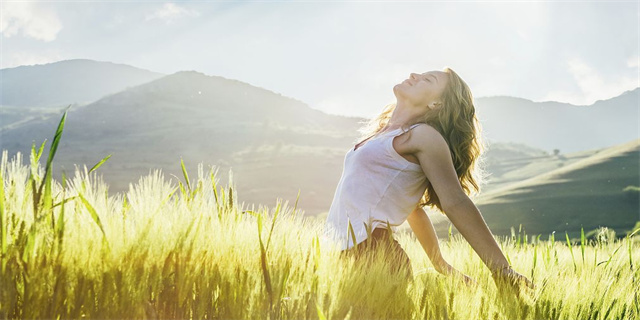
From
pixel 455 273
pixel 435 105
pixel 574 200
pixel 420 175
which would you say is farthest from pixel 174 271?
pixel 574 200

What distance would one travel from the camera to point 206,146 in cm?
16125

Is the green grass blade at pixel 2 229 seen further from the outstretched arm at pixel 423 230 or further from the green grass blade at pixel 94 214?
the outstretched arm at pixel 423 230

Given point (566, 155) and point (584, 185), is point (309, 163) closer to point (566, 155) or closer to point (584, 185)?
point (566, 155)

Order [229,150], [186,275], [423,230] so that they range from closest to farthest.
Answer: [186,275] < [423,230] < [229,150]

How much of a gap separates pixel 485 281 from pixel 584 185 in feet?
181

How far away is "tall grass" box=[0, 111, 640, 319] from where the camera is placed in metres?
1.22

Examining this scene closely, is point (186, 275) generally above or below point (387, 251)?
above

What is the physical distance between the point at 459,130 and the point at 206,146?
6393 inches

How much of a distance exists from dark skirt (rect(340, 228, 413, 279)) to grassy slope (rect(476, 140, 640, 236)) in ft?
123

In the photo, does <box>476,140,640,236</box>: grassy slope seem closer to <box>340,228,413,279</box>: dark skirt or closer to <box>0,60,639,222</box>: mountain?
<box>340,228,413,279</box>: dark skirt

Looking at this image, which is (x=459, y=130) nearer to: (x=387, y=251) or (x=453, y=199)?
(x=453, y=199)

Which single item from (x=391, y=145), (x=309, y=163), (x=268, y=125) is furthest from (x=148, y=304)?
(x=268, y=125)

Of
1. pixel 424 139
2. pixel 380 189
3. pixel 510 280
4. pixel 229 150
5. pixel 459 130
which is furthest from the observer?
pixel 229 150

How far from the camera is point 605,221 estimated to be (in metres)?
39.8
